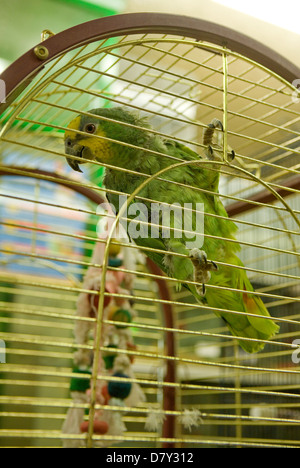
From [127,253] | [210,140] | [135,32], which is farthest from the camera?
[127,253]

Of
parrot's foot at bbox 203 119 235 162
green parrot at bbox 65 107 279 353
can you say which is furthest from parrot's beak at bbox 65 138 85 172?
parrot's foot at bbox 203 119 235 162

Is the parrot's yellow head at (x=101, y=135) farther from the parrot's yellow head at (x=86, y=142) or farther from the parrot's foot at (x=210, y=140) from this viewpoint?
the parrot's foot at (x=210, y=140)

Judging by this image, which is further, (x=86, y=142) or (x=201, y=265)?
(x=86, y=142)

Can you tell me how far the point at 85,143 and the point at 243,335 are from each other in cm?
45

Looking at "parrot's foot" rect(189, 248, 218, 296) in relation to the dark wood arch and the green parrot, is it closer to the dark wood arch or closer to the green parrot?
the green parrot

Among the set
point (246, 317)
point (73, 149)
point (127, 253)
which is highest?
point (73, 149)

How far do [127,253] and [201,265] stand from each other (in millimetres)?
398

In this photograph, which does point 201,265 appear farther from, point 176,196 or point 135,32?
point 135,32

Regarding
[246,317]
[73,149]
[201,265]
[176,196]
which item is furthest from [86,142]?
[246,317]

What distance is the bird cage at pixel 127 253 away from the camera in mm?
619

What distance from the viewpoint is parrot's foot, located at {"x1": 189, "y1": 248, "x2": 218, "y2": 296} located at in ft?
2.28

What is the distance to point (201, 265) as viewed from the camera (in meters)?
0.70
